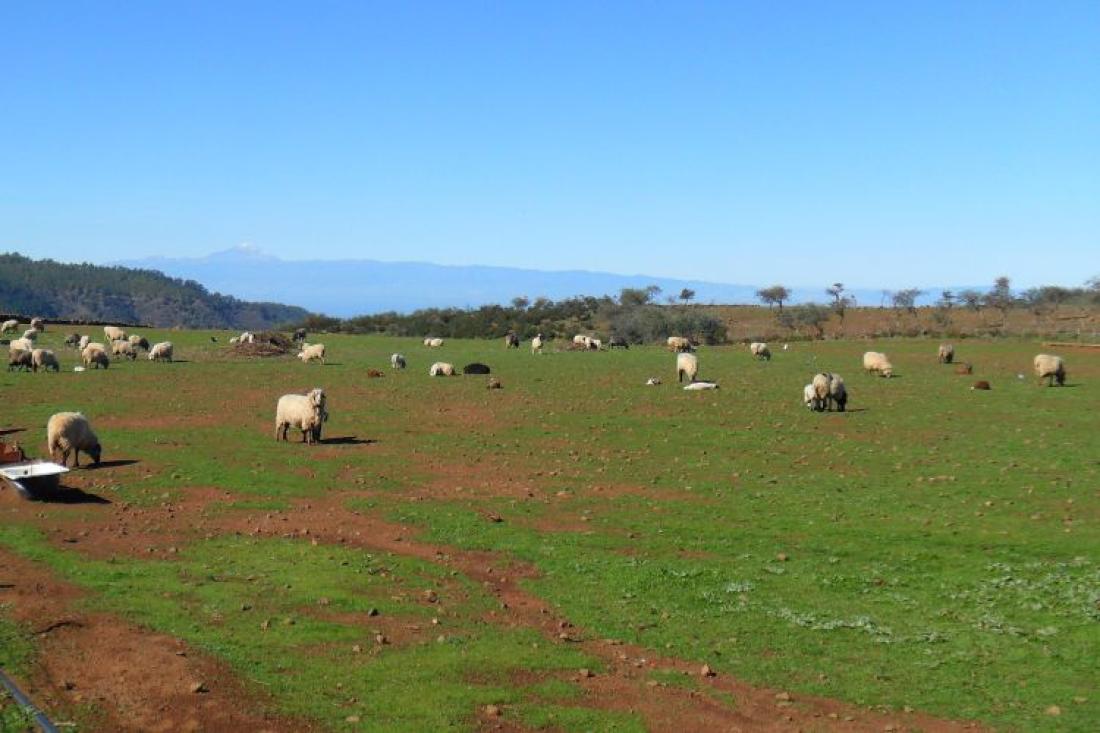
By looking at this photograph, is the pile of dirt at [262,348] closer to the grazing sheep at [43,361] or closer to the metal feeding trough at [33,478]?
the grazing sheep at [43,361]

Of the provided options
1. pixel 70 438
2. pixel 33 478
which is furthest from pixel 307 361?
pixel 33 478

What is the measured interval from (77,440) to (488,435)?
1040 centimetres

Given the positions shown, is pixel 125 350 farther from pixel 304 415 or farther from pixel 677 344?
pixel 677 344

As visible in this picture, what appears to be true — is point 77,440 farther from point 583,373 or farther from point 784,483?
point 583,373

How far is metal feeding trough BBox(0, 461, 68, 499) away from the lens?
722 inches

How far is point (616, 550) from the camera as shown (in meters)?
16.0

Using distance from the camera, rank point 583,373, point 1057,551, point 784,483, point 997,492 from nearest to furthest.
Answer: point 1057,551, point 997,492, point 784,483, point 583,373

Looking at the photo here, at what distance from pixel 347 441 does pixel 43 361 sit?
81.5 feet

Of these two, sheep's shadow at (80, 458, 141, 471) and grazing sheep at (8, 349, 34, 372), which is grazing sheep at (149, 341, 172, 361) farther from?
sheep's shadow at (80, 458, 141, 471)

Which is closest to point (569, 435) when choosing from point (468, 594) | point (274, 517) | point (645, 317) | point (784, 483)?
point (784, 483)

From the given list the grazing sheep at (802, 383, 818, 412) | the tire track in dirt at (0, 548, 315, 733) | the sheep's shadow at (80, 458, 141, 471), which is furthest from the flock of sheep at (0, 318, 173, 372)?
the tire track in dirt at (0, 548, 315, 733)

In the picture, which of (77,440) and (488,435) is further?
(488,435)

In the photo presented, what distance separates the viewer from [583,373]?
44656 mm

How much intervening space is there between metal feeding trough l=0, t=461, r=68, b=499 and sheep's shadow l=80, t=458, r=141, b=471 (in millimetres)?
3254
